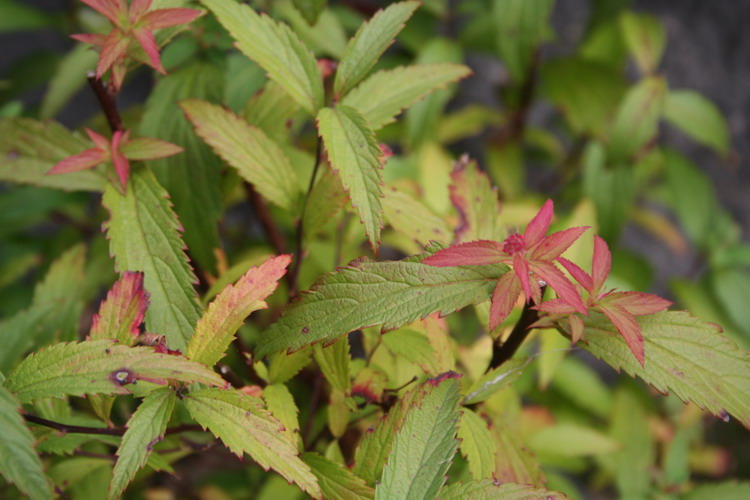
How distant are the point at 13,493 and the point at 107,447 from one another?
13cm

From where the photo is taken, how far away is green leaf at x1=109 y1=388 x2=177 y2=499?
21.9 inches

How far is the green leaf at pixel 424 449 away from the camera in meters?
0.59

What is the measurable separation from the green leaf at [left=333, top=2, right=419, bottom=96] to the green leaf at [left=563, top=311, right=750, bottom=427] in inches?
14.5

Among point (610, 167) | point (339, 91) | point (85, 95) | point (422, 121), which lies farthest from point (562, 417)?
point (85, 95)

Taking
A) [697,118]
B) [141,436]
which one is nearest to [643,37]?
[697,118]

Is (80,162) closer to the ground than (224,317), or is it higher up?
higher up

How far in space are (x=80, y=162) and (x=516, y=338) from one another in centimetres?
52

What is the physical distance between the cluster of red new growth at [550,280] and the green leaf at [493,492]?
0.49 ft

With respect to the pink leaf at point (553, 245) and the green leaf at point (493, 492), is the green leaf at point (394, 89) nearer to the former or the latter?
the pink leaf at point (553, 245)

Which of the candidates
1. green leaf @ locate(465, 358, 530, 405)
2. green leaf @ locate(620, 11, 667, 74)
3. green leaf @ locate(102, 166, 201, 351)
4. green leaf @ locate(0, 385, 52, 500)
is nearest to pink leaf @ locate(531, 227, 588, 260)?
green leaf @ locate(465, 358, 530, 405)

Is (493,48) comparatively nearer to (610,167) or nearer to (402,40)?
(402,40)

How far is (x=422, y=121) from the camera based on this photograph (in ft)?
4.73

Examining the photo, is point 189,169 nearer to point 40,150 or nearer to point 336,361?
point 40,150

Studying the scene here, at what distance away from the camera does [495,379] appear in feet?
2.23
